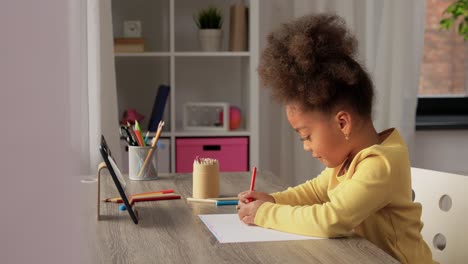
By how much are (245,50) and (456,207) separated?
1967mm

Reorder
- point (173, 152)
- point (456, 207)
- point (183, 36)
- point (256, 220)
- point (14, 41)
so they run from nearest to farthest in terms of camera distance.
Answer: point (14, 41), point (256, 220), point (456, 207), point (173, 152), point (183, 36)

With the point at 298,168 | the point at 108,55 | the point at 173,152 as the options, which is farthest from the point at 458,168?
the point at 108,55

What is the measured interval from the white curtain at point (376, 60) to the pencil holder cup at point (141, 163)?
1.72 meters

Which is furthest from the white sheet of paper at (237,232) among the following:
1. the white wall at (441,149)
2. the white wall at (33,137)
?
the white wall at (441,149)

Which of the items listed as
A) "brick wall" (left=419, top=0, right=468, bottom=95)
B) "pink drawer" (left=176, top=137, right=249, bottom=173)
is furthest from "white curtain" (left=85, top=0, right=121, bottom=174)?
"brick wall" (left=419, top=0, right=468, bottom=95)

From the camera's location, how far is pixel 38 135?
3.3 inches

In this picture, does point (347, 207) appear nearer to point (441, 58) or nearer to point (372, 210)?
point (372, 210)

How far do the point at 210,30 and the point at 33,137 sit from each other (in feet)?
10.3

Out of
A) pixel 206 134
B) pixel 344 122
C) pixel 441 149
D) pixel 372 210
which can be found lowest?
pixel 441 149

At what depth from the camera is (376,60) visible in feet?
11.6

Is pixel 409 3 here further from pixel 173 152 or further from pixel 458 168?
pixel 173 152

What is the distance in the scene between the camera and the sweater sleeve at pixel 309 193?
4.71 feet

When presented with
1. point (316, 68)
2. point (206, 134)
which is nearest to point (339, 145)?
point (316, 68)

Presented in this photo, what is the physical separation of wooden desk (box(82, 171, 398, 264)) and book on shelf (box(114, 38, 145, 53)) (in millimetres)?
1807
